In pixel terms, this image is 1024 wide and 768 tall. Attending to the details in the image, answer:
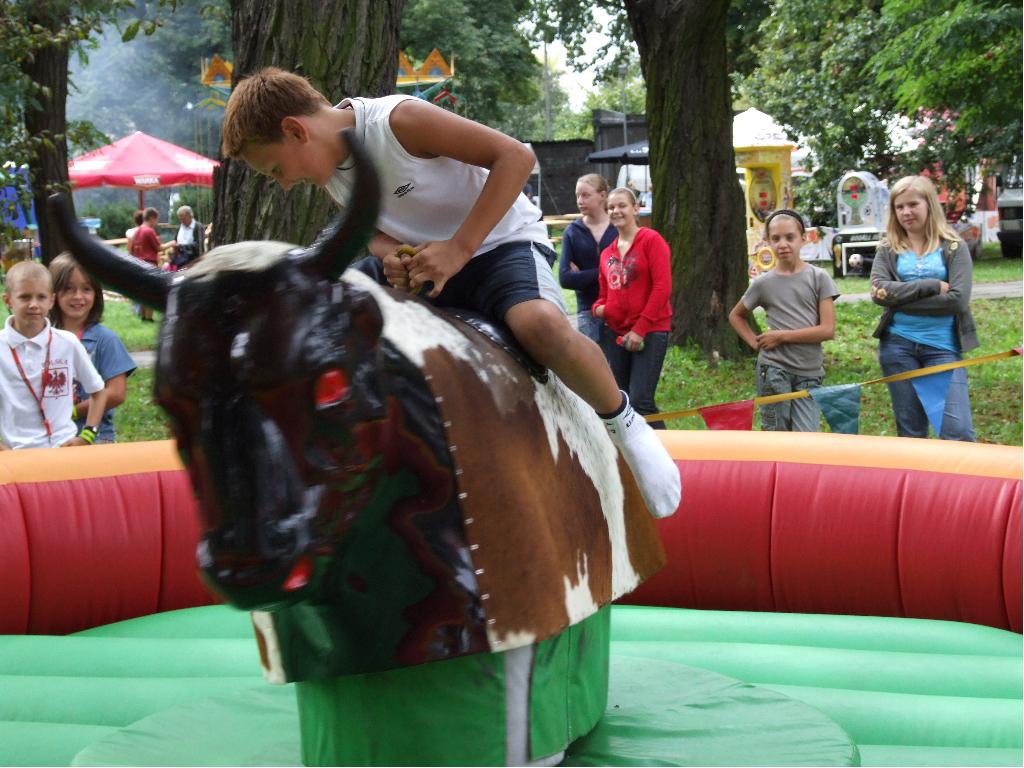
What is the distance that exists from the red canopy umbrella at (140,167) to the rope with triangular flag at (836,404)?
2005 centimetres

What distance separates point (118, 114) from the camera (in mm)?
42781

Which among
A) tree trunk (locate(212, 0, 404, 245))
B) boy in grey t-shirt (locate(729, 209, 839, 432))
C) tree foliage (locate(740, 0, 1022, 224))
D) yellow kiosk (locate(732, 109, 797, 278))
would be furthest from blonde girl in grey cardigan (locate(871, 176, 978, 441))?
yellow kiosk (locate(732, 109, 797, 278))

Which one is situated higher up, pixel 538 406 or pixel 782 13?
pixel 782 13

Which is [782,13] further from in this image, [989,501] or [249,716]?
[249,716]

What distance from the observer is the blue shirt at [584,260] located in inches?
316

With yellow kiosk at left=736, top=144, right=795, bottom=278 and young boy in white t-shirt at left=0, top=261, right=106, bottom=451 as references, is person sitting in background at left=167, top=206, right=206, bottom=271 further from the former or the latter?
young boy in white t-shirt at left=0, top=261, right=106, bottom=451

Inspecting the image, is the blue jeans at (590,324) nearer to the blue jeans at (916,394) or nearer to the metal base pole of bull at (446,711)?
the blue jeans at (916,394)

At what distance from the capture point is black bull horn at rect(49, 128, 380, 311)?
211 cm

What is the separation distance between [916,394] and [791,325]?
70 cm

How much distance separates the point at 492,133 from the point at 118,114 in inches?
1695

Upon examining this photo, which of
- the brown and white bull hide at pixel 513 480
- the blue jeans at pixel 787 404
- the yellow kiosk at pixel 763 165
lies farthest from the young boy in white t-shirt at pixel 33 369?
the yellow kiosk at pixel 763 165

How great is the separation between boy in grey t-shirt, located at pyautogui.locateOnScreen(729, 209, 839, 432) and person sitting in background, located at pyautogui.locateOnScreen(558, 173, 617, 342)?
1577 millimetres

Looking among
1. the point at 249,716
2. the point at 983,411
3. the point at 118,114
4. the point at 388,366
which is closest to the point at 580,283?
the point at 983,411

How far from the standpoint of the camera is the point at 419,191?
2.85m
